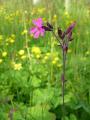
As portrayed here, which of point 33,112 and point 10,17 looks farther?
point 10,17

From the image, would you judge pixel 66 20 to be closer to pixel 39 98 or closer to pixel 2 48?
pixel 2 48

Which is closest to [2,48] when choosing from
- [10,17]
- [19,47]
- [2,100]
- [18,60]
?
[19,47]

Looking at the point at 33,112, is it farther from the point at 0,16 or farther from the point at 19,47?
the point at 0,16

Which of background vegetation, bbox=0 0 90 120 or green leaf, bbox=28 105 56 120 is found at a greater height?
background vegetation, bbox=0 0 90 120

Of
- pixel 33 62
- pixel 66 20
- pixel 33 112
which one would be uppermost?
pixel 66 20

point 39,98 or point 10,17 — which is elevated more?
→ point 10,17

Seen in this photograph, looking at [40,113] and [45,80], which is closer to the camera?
[40,113]

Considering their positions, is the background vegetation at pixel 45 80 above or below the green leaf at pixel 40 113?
above

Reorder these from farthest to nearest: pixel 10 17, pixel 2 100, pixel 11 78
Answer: pixel 10 17 → pixel 11 78 → pixel 2 100

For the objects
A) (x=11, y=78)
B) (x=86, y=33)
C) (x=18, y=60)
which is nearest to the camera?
(x=11, y=78)

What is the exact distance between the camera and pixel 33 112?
2.04 meters

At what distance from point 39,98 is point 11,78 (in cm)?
47

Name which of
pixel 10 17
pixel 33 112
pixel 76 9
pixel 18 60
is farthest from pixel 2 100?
pixel 10 17

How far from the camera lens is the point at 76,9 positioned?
3.83m
